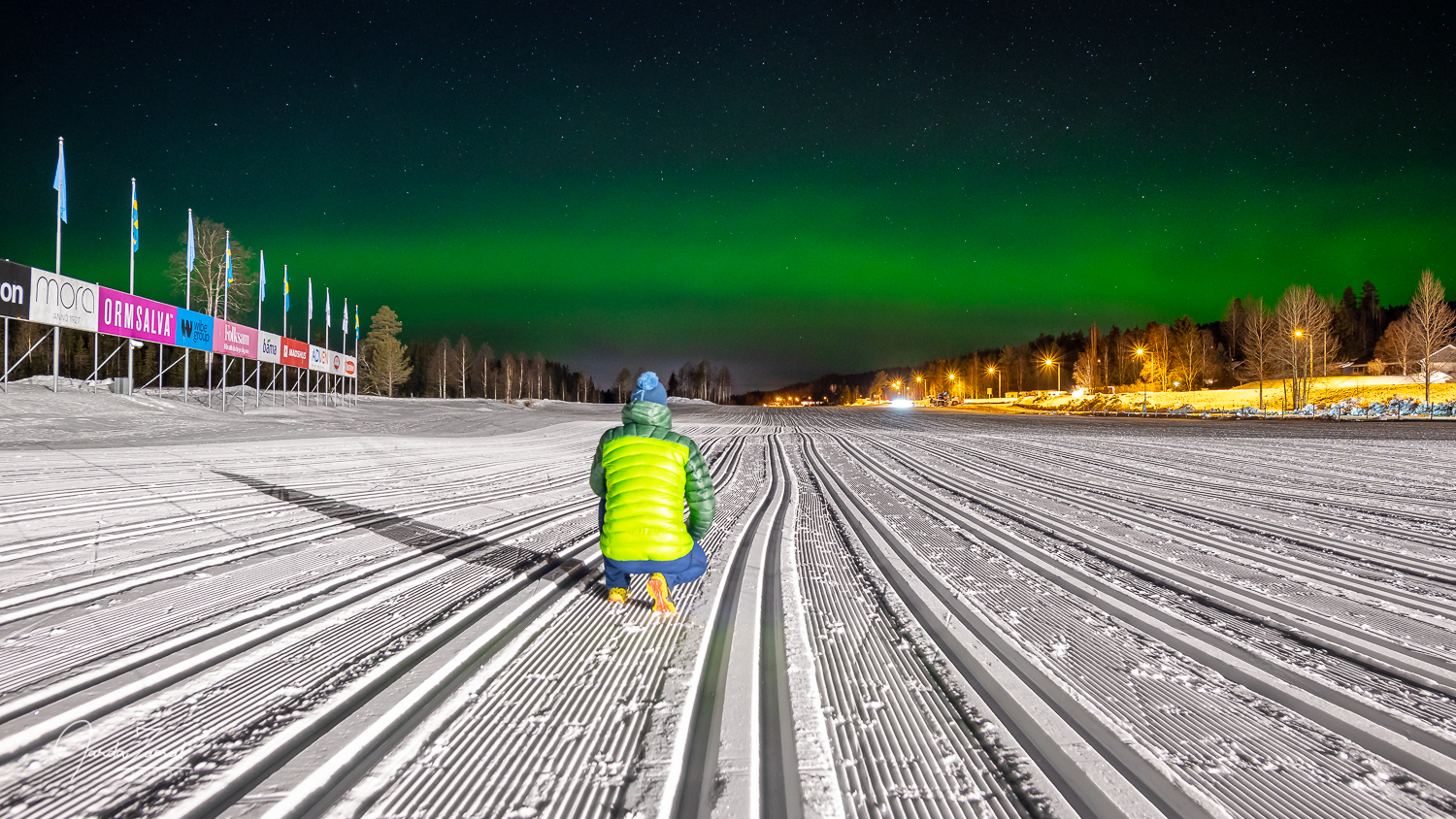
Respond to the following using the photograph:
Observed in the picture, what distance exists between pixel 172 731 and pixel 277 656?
0.73 meters

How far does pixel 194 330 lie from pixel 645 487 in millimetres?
28652

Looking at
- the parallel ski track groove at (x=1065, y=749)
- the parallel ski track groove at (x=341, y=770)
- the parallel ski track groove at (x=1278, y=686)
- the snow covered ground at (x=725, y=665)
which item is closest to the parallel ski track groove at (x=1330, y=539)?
→ the snow covered ground at (x=725, y=665)

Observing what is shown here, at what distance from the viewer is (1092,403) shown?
57.5 meters

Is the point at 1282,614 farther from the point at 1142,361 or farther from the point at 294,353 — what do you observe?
the point at 1142,361

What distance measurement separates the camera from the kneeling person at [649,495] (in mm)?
3705

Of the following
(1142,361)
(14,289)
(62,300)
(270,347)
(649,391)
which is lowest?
(649,391)

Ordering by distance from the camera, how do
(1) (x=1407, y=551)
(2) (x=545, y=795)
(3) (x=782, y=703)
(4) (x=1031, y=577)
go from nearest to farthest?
1. (2) (x=545, y=795)
2. (3) (x=782, y=703)
3. (4) (x=1031, y=577)
4. (1) (x=1407, y=551)

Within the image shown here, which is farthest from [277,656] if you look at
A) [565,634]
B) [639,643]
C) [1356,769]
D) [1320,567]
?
[1320,567]

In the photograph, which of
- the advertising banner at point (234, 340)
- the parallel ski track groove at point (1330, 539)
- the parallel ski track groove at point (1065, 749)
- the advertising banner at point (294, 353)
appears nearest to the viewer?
the parallel ski track groove at point (1065, 749)

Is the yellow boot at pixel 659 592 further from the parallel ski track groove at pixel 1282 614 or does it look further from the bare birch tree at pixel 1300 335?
the bare birch tree at pixel 1300 335

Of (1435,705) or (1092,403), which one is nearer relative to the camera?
(1435,705)

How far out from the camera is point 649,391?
3916 millimetres

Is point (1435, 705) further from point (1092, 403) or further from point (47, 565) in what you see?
point (1092, 403)

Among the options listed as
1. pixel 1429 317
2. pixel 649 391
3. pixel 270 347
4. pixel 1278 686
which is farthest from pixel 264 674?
pixel 1429 317
